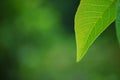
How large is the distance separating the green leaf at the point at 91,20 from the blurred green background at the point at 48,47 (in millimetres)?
4955

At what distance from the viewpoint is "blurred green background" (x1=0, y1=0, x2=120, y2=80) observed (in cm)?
540

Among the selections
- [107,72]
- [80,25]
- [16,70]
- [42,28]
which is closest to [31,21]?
[42,28]

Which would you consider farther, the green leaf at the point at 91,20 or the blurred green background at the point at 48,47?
the blurred green background at the point at 48,47

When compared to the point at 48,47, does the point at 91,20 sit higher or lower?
higher

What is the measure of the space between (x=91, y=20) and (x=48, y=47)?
17.1ft

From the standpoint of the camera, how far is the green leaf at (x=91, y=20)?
0.33m

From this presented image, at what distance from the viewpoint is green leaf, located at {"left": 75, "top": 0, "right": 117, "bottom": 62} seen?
0.33m

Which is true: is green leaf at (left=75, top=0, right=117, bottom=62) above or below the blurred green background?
above

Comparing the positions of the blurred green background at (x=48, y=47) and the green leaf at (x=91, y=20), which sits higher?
the green leaf at (x=91, y=20)

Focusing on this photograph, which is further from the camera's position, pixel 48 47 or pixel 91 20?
pixel 48 47

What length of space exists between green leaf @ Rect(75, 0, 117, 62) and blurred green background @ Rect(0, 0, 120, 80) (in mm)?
4955

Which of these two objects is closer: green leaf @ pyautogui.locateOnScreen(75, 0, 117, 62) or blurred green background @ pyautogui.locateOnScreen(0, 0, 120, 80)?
green leaf @ pyautogui.locateOnScreen(75, 0, 117, 62)

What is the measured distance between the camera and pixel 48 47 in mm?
5547

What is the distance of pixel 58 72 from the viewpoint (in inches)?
213
